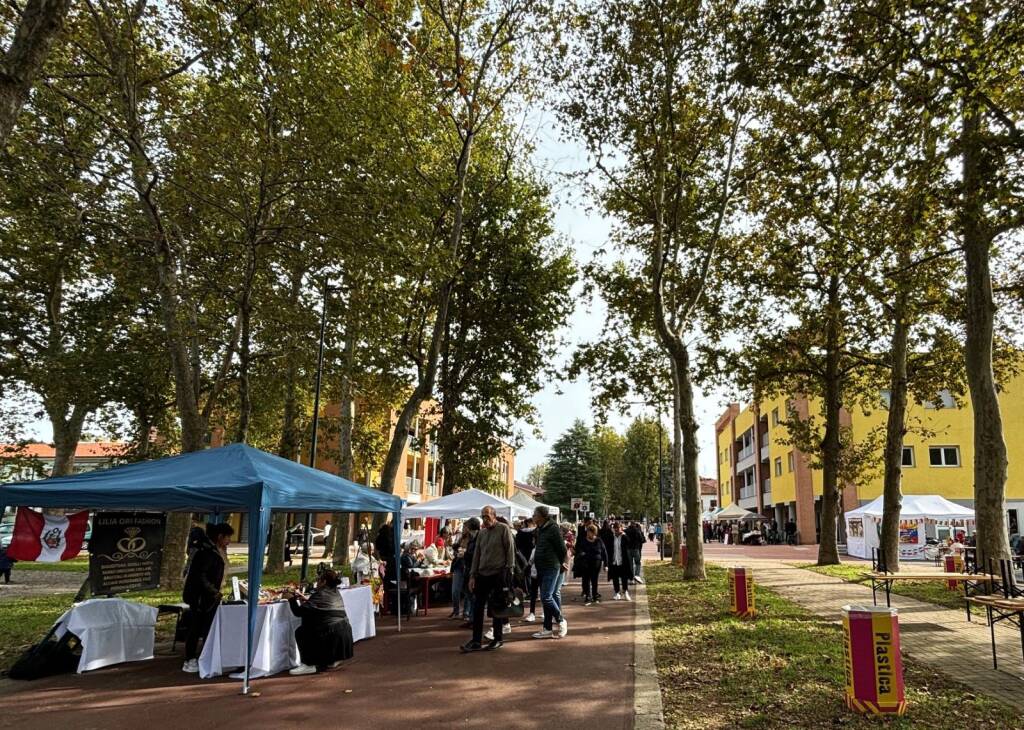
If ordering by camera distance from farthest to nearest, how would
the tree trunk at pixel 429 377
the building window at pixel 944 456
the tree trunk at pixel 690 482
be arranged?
the building window at pixel 944 456 → the tree trunk at pixel 690 482 → the tree trunk at pixel 429 377

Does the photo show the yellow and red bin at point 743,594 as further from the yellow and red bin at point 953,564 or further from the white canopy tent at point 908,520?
the white canopy tent at point 908,520

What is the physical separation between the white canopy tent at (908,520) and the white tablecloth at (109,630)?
Answer: 23.8 metres

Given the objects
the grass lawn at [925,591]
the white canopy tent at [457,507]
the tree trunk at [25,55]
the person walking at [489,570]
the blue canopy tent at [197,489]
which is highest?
the tree trunk at [25,55]

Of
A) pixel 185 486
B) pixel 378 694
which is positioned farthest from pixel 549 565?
pixel 185 486

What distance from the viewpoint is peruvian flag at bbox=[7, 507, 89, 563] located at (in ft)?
28.5

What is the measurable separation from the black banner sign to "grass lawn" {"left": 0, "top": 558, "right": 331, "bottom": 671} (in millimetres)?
994

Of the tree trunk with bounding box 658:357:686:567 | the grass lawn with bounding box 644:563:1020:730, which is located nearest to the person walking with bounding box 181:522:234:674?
the grass lawn with bounding box 644:563:1020:730

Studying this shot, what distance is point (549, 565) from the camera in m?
9.78

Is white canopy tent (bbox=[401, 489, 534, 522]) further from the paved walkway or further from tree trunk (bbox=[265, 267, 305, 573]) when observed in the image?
the paved walkway

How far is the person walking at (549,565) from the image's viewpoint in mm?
9758

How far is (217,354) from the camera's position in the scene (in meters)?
21.6

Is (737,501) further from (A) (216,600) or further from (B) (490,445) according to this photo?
(A) (216,600)

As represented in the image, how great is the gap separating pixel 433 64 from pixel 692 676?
14.2m

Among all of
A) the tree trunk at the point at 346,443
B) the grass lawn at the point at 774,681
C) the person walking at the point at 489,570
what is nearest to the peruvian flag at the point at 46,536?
the person walking at the point at 489,570
